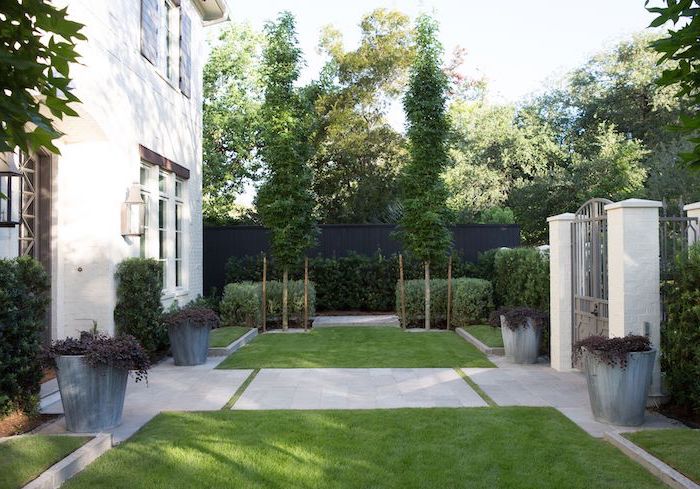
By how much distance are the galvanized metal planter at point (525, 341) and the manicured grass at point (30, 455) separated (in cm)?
587

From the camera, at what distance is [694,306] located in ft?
18.7

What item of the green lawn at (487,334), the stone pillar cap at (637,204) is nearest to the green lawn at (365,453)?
the stone pillar cap at (637,204)

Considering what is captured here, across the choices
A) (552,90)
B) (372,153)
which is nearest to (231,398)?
(372,153)

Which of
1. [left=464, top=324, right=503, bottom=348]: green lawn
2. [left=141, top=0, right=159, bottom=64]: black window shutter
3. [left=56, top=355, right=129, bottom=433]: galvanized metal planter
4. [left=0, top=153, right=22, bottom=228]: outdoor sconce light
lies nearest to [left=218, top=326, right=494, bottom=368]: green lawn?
[left=464, top=324, right=503, bottom=348]: green lawn

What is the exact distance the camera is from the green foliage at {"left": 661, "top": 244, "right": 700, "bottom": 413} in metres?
5.76

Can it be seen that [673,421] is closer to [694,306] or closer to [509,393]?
[694,306]

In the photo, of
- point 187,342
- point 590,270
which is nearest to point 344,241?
point 187,342

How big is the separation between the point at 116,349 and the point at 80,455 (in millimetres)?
Result: 1101

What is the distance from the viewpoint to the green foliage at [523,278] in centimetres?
980

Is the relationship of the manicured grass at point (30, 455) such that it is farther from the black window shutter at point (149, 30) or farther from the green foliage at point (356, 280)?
the green foliage at point (356, 280)

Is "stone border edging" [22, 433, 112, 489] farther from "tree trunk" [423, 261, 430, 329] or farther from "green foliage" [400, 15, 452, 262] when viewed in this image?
"green foliage" [400, 15, 452, 262]

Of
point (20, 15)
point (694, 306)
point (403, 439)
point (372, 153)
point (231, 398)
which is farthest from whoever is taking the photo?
point (372, 153)

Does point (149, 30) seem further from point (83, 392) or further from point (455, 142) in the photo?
point (455, 142)

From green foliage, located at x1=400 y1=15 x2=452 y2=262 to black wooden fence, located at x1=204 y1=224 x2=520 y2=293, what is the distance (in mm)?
3695
